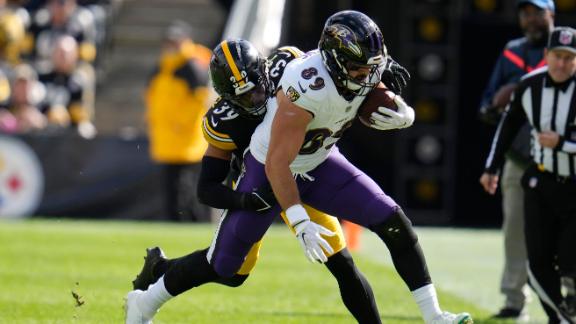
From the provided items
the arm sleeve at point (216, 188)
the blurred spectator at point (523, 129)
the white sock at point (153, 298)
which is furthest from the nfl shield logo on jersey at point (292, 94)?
the blurred spectator at point (523, 129)

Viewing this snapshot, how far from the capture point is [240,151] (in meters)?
6.00

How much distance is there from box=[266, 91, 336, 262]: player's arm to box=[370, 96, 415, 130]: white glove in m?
0.38

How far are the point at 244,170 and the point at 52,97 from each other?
29.7ft

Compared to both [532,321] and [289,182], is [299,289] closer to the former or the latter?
[532,321]

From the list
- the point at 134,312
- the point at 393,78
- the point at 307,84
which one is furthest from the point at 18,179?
the point at 307,84

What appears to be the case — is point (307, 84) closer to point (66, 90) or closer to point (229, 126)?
point (229, 126)

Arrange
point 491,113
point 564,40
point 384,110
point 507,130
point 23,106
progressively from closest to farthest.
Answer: point 384,110
point 564,40
point 507,130
point 491,113
point 23,106

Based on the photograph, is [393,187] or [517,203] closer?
[517,203]

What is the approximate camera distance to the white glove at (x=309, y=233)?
5.41m

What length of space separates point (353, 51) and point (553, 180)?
1958 mm

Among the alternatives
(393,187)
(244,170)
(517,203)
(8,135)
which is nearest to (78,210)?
(8,135)

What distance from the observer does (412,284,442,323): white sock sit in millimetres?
5523

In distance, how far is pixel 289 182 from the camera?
5.48 meters

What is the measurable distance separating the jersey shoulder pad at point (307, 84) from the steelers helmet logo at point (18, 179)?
8.44m
